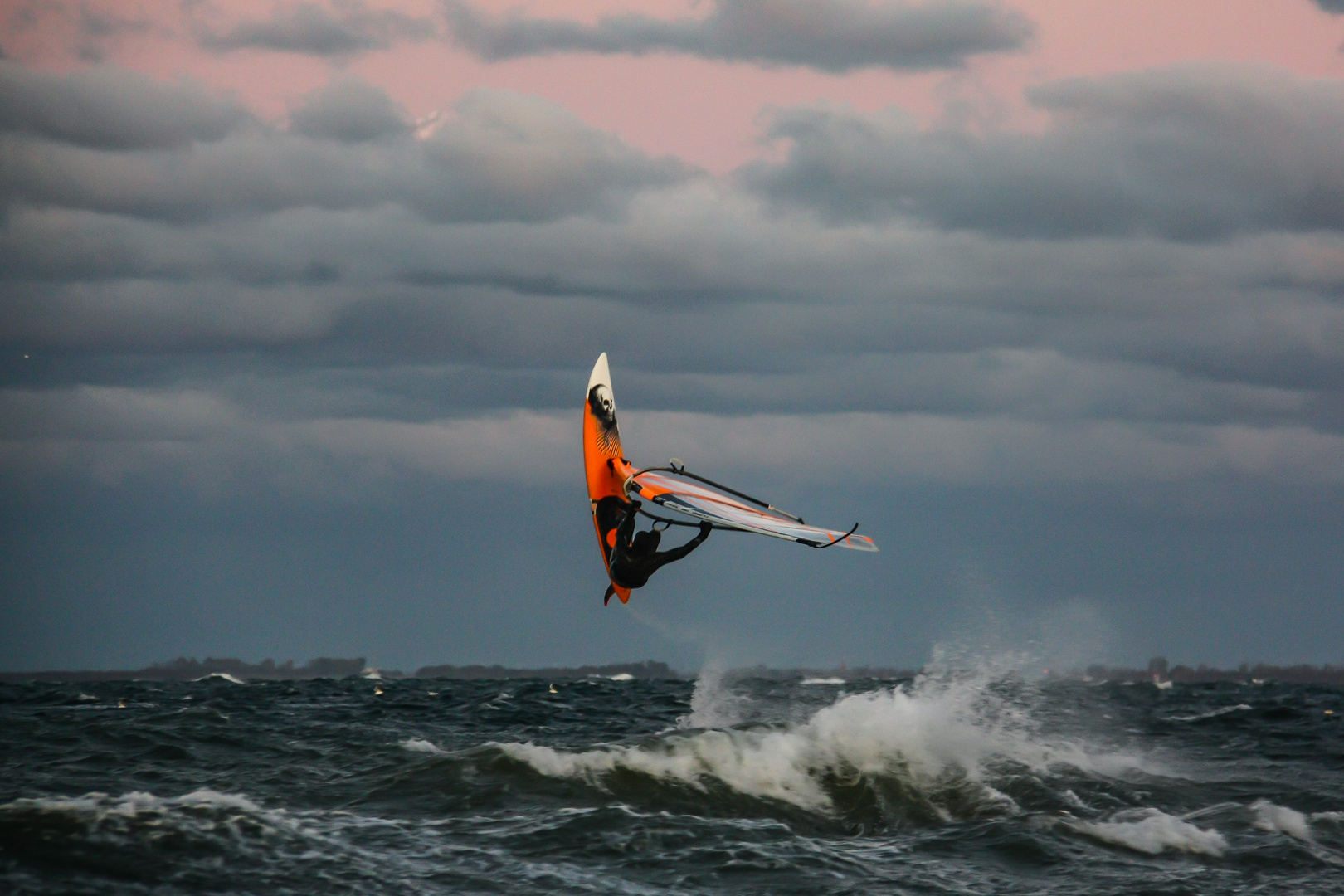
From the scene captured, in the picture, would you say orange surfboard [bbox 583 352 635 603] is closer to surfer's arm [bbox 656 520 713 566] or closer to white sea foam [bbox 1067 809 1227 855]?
surfer's arm [bbox 656 520 713 566]

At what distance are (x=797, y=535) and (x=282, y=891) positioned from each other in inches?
329

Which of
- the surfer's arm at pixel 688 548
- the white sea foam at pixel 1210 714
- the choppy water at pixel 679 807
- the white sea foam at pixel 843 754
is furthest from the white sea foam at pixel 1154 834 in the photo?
the white sea foam at pixel 1210 714

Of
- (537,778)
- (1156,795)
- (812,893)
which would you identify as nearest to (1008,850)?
(812,893)

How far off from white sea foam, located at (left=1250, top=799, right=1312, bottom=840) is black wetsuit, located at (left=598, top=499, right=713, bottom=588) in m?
8.42

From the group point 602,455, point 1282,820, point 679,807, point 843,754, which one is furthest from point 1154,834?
point 602,455

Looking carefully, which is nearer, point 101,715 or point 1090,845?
point 1090,845

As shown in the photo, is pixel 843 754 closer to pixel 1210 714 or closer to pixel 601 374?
pixel 601 374

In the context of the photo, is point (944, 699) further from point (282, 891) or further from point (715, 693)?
point (282, 891)

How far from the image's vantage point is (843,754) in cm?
1797

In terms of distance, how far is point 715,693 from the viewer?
1179 inches

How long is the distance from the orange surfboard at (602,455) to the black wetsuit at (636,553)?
505 mm

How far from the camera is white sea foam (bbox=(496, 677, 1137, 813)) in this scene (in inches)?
652

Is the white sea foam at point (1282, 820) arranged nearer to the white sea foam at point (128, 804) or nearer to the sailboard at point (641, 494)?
the sailboard at point (641, 494)

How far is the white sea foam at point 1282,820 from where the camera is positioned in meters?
15.2
